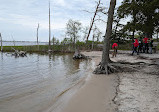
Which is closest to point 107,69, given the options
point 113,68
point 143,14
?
point 113,68

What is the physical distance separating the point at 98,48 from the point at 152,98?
103ft

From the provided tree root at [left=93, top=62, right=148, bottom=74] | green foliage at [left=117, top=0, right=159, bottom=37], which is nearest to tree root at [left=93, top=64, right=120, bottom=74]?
tree root at [left=93, top=62, right=148, bottom=74]

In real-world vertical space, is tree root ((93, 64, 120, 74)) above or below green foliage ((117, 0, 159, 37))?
below

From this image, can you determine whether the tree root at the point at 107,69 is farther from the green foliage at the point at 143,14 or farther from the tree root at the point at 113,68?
the green foliage at the point at 143,14

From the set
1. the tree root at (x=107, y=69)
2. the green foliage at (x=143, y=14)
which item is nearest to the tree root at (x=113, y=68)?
the tree root at (x=107, y=69)

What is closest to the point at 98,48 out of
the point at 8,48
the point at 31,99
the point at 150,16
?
the point at 150,16

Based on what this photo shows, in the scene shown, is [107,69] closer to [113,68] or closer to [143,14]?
[113,68]

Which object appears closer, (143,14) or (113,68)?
(113,68)

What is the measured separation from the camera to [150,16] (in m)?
23.1

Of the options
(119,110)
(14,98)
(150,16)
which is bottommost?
(14,98)

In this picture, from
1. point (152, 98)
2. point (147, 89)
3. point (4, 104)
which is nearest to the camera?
point (152, 98)

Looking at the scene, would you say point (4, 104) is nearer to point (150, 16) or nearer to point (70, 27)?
point (150, 16)

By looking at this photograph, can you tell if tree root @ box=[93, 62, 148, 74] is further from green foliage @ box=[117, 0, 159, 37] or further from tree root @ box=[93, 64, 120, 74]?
green foliage @ box=[117, 0, 159, 37]

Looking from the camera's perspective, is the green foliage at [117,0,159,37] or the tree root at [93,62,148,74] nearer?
the tree root at [93,62,148,74]
